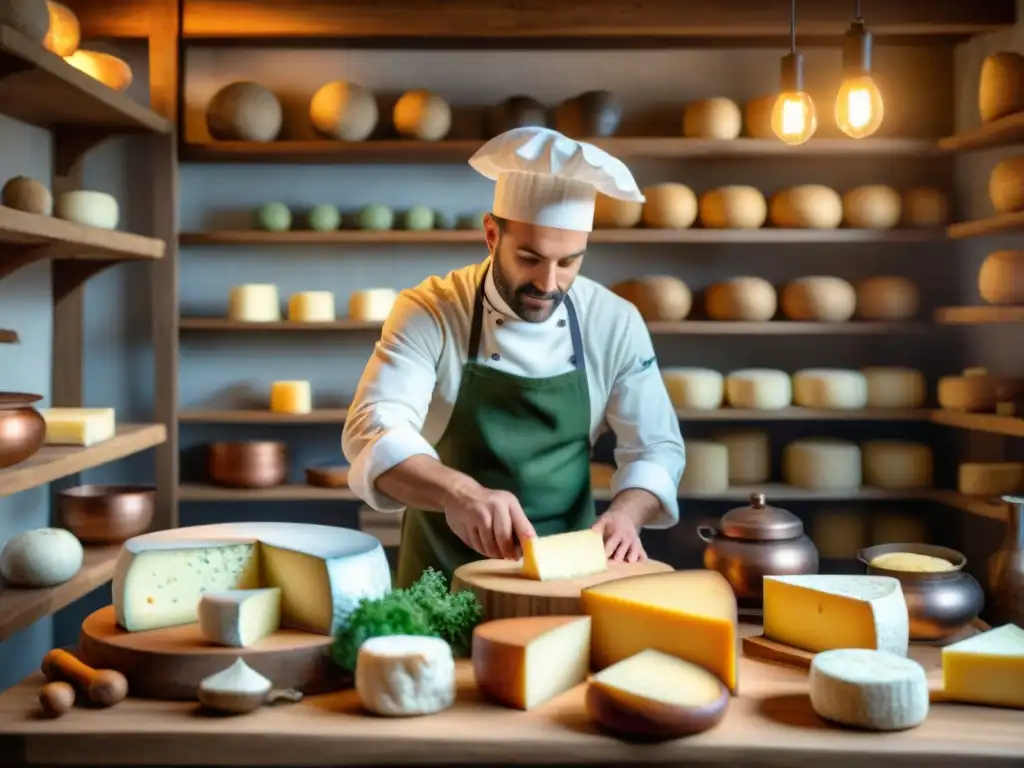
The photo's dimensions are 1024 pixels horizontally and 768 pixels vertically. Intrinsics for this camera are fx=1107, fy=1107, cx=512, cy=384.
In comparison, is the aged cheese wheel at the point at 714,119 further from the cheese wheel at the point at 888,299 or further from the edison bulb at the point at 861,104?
the edison bulb at the point at 861,104

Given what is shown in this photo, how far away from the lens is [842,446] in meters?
4.01

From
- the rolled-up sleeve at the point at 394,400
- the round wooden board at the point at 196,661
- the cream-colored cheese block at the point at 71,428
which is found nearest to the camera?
the round wooden board at the point at 196,661

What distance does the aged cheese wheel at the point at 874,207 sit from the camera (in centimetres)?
395

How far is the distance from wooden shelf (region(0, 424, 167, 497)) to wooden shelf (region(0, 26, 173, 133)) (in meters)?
0.94

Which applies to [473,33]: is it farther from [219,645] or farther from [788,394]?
[219,645]

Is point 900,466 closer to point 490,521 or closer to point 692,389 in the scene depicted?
point 692,389

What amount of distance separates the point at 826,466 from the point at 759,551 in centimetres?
224

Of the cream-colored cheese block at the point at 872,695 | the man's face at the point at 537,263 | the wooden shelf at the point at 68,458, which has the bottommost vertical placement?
the cream-colored cheese block at the point at 872,695

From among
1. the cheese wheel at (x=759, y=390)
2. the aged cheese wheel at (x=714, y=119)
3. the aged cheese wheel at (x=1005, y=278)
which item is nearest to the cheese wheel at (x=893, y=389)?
the cheese wheel at (x=759, y=390)

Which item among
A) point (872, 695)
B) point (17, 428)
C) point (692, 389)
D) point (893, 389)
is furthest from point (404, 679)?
point (893, 389)

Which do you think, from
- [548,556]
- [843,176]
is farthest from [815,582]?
[843,176]

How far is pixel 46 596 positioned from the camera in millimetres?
2672

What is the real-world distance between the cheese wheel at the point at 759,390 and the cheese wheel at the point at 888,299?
0.39 m

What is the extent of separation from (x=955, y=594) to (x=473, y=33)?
2.87 metres
